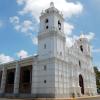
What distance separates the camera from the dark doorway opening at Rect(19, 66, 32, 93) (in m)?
37.0

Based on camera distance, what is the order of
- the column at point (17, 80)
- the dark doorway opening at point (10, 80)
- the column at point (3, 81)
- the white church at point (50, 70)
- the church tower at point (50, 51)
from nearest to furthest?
the church tower at point (50, 51) < the white church at point (50, 70) < the column at point (17, 80) < the dark doorway opening at point (10, 80) < the column at point (3, 81)

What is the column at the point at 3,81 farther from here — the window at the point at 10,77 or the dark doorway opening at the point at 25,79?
the dark doorway opening at the point at 25,79

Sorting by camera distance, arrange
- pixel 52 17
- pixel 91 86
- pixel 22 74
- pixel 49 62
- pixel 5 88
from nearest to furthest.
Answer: pixel 49 62 < pixel 52 17 < pixel 22 74 < pixel 5 88 < pixel 91 86

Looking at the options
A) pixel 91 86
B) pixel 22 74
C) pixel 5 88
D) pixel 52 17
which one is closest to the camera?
pixel 52 17

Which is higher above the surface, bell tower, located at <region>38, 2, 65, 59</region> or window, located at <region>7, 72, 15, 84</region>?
bell tower, located at <region>38, 2, 65, 59</region>

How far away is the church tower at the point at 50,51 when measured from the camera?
3253 cm

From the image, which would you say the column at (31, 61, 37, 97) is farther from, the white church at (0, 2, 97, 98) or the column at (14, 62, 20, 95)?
the column at (14, 62, 20, 95)

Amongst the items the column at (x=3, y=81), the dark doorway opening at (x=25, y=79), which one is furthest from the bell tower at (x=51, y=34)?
the column at (x=3, y=81)

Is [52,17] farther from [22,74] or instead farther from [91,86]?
[91,86]

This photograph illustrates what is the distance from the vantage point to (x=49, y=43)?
35.2m

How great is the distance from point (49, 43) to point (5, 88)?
19075 mm

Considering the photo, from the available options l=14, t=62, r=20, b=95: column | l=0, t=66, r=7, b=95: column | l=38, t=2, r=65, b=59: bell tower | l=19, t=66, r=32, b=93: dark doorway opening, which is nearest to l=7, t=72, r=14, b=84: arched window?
l=0, t=66, r=7, b=95: column

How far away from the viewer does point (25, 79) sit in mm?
39156

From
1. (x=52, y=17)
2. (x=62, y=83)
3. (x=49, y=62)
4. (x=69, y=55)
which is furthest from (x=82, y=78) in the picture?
(x=52, y=17)
